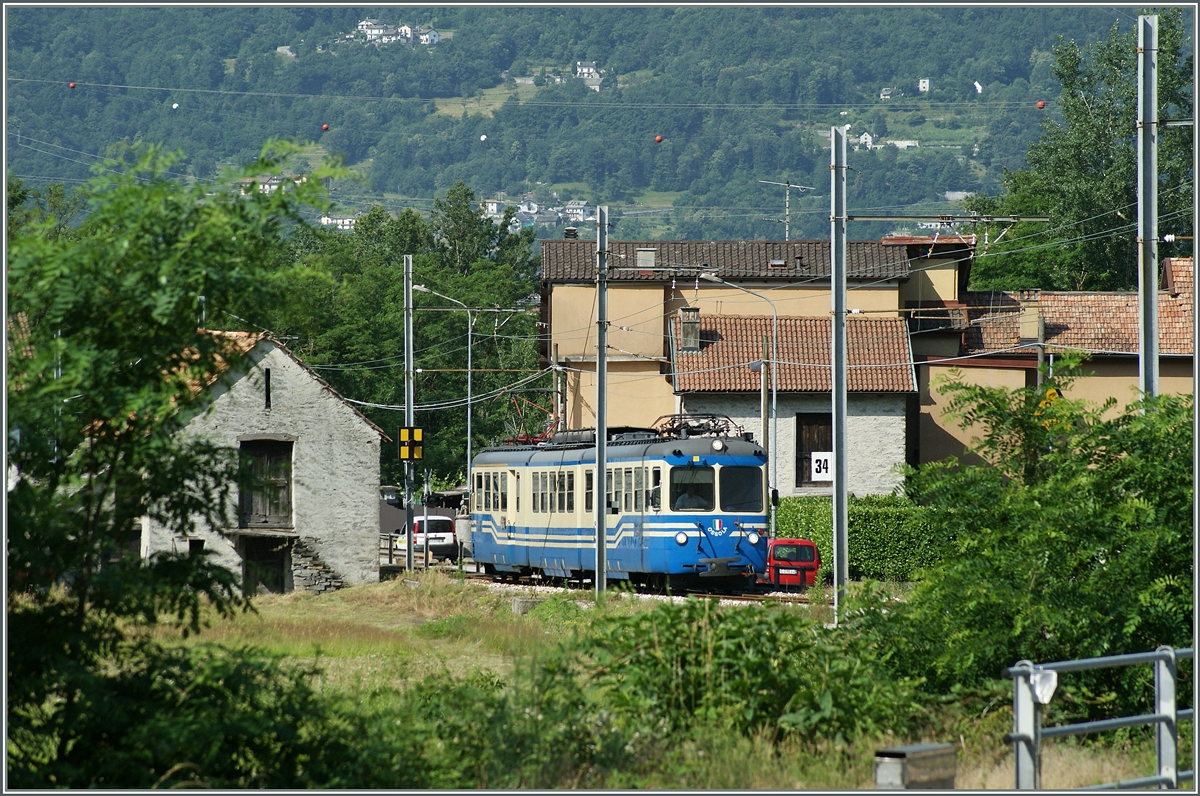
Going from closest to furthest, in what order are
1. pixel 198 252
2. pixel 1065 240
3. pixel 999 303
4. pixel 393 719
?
pixel 198 252 → pixel 393 719 → pixel 999 303 → pixel 1065 240

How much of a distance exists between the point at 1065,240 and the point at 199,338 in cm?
6398

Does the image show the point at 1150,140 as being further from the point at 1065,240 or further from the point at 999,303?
the point at 1065,240

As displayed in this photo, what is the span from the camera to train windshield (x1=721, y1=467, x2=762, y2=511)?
2838 centimetres

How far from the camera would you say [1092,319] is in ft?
164

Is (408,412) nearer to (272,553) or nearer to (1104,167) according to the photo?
(272,553)

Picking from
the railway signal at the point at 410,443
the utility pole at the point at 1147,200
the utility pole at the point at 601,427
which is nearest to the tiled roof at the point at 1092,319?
the railway signal at the point at 410,443

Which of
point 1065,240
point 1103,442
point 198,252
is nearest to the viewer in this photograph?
point 198,252

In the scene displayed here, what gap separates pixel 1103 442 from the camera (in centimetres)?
1338

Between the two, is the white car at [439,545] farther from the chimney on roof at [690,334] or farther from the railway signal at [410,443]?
the railway signal at [410,443]

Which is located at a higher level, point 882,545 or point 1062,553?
point 1062,553

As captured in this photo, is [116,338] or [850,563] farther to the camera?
[850,563]

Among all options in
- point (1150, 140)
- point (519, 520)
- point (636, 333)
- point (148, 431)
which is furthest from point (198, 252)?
point (636, 333)

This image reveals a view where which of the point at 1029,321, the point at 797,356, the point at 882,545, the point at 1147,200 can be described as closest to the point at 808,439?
the point at 797,356

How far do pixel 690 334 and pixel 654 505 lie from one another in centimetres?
1860
